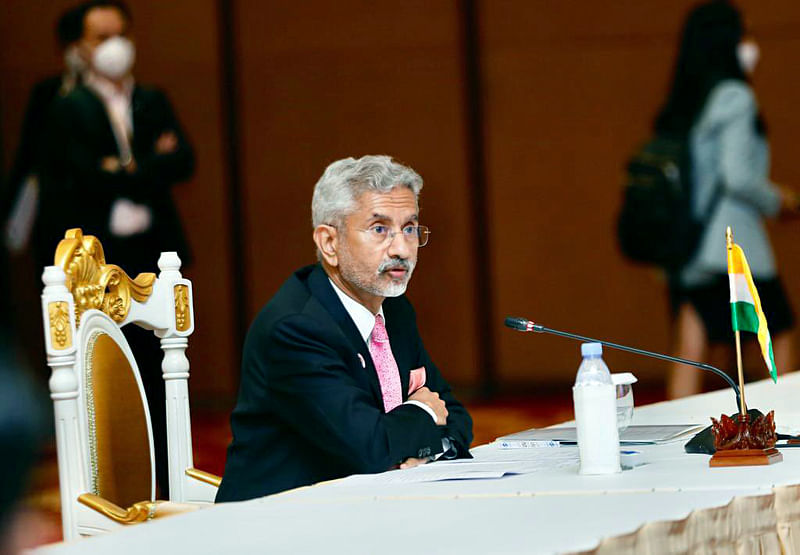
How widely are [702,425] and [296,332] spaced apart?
0.73 metres

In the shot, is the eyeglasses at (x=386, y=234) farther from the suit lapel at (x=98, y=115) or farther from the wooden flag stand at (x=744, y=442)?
the suit lapel at (x=98, y=115)

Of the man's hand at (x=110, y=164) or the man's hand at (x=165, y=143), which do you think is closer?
the man's hand at (x=110, y=164)

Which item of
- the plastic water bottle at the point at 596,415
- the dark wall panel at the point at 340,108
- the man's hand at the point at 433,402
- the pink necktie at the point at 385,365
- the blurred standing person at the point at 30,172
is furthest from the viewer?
the dark wall panel at the point at 340,108

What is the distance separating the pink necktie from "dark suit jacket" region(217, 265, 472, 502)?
0.21 feet

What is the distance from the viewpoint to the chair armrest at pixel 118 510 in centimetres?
188

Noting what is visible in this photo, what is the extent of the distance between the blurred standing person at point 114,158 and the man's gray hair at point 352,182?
2.10 meters

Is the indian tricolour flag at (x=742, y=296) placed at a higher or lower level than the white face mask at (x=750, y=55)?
lower

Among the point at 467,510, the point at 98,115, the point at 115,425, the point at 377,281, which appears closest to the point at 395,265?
the point at 377,281

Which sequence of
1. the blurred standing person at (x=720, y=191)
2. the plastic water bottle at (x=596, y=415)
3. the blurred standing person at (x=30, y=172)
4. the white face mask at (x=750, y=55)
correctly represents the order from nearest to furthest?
1. the plastic water bottle at (x=596, y=415)
2. the blurred standing person at (x=720, y=191)
3. the blurred standing person at (x=30, y=172)
4. the white face mask at (x=750, y=55)

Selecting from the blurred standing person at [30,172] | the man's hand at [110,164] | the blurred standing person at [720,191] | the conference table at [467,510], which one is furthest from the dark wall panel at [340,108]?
the conference table at [467,510]

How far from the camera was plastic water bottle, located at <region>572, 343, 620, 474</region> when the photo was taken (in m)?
1.54

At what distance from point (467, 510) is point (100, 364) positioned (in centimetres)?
94

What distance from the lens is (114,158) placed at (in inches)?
179

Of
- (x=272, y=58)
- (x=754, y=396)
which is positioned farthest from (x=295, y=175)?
(x=754, y=396)
